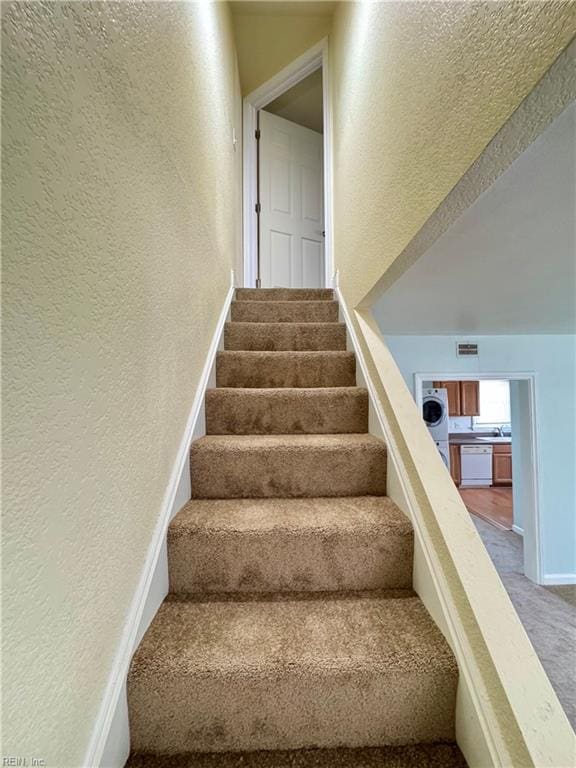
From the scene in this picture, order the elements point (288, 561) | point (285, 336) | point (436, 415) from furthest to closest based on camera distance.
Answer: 1. point (436, 415)
2. point (285, 336)
3. point (288, 561)

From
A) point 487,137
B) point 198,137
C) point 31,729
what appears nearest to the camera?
point 31,729

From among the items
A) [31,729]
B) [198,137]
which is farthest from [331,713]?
[198,137]

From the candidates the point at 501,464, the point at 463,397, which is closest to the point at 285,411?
the point at 463,397

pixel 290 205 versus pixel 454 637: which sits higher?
pixel 290 205

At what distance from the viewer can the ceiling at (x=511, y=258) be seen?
78cm

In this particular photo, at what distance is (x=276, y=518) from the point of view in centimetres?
107

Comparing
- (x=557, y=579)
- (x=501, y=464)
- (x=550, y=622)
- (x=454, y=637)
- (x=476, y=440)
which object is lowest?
(x=550, y=622)

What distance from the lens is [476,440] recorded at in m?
6.16

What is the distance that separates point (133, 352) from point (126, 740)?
34.1 inches

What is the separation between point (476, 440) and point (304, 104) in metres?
5.90

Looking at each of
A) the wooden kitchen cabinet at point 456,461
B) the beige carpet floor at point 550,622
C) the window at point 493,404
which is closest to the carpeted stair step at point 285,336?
the beige carpet floor at point 550,622

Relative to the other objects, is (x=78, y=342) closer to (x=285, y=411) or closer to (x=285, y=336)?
(x=285, y=411)

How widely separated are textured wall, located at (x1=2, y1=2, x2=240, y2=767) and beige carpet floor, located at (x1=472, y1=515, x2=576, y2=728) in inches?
93.4

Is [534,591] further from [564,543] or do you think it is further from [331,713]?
[331,713]
